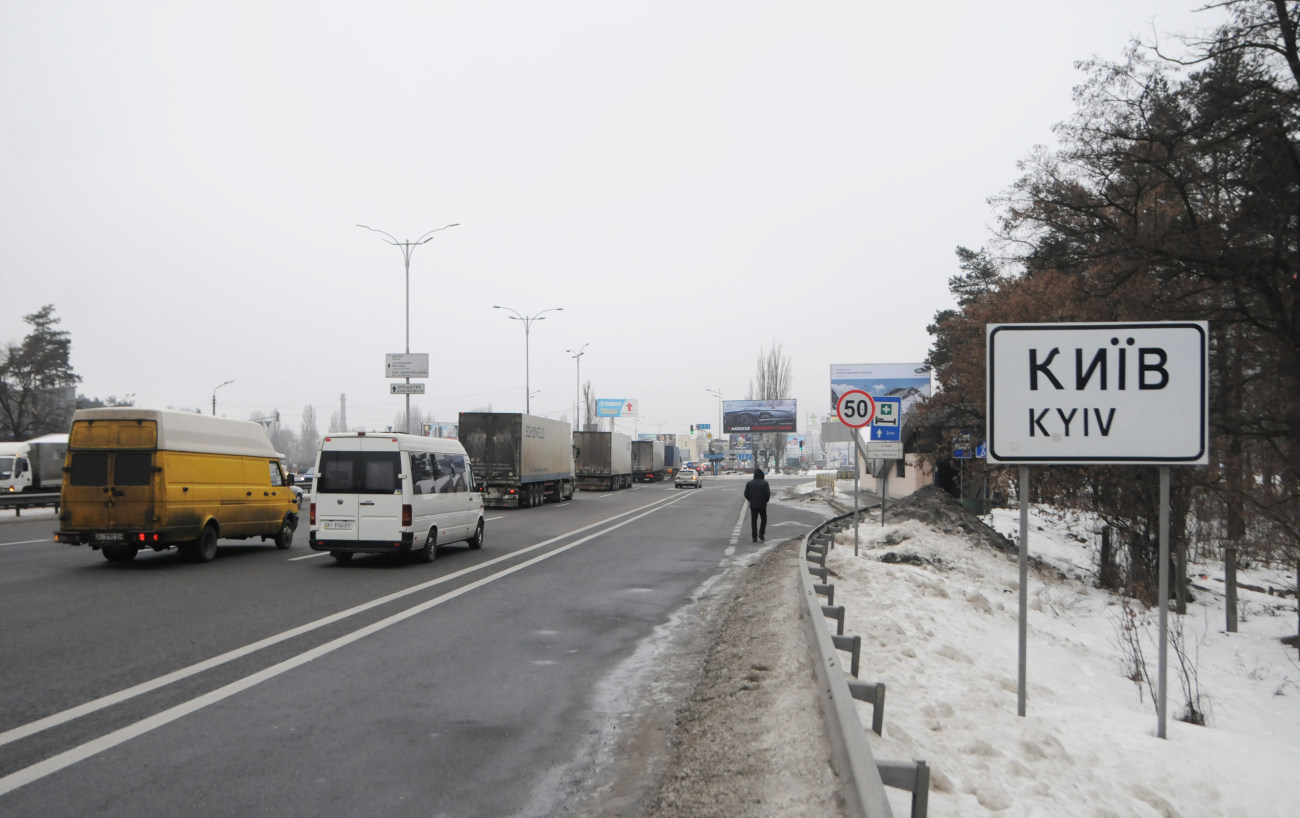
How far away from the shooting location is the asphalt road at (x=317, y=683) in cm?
503

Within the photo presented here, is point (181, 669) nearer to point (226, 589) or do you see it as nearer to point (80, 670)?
point (80, 670)

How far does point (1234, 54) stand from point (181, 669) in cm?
1483

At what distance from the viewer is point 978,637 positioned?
1014cm

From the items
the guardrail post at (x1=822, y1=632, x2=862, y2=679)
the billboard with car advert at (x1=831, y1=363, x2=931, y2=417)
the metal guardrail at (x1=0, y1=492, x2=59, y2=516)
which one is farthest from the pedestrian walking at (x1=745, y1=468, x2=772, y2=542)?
the billboard with car advert at (x1=831, y1=363, x2=931, y2=417)

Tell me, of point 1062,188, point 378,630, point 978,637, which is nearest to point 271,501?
point 378,630

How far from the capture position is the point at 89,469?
15.4m

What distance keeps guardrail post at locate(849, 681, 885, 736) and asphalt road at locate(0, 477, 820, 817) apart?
5.52 feet

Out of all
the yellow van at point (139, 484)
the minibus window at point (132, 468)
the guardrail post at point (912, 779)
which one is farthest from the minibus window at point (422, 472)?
the guardrail post at point (912, 779)

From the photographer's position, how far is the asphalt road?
503cm

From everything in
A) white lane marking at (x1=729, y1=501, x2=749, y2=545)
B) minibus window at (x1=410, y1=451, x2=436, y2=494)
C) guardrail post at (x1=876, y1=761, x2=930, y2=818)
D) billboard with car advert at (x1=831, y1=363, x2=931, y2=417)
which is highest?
billboard with car advert at (x1=831, y1=363, x2=931, y2=417)

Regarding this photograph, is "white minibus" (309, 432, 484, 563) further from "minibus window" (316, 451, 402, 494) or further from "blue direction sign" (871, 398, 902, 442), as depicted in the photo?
"blue direction sign" (871, 398, 902, 442)

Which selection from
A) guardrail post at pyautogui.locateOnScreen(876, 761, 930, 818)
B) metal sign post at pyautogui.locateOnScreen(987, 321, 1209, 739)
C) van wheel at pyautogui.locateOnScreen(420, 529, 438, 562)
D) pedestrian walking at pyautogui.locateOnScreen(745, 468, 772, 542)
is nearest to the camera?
guardrail post at pyautogui.locateOnScreen(876, 761, 930, 818)

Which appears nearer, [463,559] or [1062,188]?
[1062,188]

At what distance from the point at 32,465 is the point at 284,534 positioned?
31085mm
